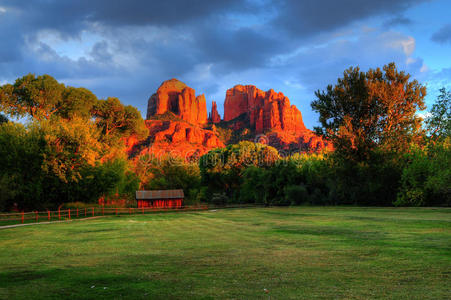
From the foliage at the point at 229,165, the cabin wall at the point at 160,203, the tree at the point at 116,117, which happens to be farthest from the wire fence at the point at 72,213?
the foliage at the point at 229,165

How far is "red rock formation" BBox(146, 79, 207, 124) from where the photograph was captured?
18675 cm

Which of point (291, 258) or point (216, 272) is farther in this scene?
point (291, 258)

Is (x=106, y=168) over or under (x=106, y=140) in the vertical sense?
under

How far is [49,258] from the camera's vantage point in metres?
10.3

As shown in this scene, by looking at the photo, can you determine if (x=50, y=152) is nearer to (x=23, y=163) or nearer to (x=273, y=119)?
(x=23, y=163)

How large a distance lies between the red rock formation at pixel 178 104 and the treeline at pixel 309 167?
132786mm

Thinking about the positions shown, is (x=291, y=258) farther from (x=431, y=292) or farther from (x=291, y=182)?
(x=291, y=182)

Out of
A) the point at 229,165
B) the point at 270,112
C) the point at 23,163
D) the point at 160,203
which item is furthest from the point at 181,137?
the point at 23,163

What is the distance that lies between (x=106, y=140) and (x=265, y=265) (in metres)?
45.3

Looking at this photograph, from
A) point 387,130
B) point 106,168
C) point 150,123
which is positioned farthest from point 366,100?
point 150,123

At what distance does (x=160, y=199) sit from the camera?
5344cm

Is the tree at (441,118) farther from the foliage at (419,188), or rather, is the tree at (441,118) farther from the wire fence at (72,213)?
the wire fence at (72,213)

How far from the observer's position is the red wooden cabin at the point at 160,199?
52.6 m

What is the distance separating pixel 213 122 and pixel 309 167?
145148 mm
